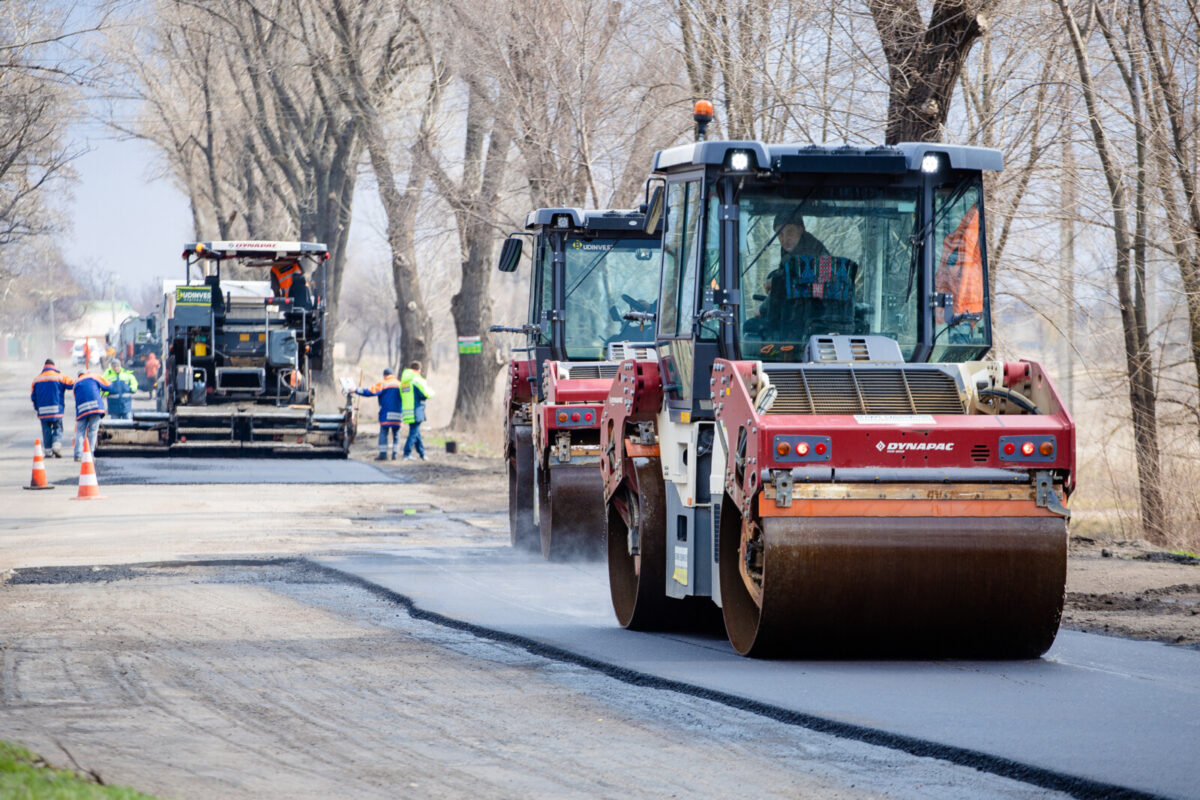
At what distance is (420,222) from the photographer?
28.2m

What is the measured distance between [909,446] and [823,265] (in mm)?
1671

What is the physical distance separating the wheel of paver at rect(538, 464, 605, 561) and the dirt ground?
2046 millimetres

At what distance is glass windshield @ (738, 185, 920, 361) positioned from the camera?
27.8 ft

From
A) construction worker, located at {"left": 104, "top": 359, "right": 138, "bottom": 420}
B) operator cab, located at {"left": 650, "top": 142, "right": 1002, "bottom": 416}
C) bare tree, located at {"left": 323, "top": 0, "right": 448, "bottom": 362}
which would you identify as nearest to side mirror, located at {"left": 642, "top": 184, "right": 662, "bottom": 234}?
operator cab, located at {"left": 650, "top": 142, "right": 1002, "bottom": 416}

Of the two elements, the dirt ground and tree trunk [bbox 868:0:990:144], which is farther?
tree trunk [bbox 868:0:990:144]

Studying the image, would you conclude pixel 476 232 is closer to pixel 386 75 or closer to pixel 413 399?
pixel 413 399

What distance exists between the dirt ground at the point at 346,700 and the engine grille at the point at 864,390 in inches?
66.9

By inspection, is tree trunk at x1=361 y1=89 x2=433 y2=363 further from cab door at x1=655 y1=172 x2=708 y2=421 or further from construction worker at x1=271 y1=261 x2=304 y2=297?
cab door at x1=655 y1=172 x2=708 y2=421

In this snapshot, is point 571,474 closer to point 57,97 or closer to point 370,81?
point 57,97

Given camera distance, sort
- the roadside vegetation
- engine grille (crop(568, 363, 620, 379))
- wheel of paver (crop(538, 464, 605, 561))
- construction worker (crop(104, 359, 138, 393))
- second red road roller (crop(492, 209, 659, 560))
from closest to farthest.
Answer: the roadside vegetation, wheel of paver (crop(538, 464, 605, 561)), engine grille (crop(568, 363, 620, 379)), second red road roller (crop(492, 209, 659, 560)), construction worker (crop(104, 359, 138, 393))

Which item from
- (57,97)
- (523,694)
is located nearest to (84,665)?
(523,694)

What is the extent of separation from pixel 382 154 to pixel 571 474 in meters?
21.0

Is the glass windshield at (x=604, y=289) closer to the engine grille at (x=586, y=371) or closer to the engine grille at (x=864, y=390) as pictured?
the engine grille at (x=586, y=371)

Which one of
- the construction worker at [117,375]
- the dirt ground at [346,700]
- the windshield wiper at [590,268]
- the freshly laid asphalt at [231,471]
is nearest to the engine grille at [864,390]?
the dirt ground at [346,700]
